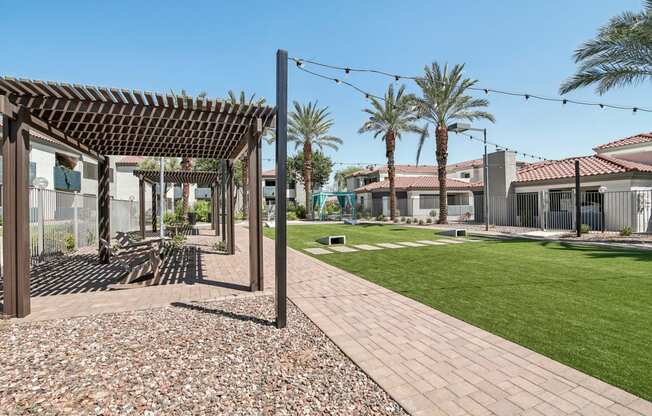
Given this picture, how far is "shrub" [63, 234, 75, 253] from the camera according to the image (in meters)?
11.1

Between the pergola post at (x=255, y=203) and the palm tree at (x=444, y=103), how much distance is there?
17693mm

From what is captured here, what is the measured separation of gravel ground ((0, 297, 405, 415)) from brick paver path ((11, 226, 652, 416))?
0.34 m

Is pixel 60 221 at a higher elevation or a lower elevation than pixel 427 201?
lower

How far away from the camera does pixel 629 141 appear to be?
23.5 meters

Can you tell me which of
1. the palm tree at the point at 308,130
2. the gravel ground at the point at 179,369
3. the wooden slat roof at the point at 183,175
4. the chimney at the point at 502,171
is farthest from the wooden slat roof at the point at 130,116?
the palm tree at the point at 308,130

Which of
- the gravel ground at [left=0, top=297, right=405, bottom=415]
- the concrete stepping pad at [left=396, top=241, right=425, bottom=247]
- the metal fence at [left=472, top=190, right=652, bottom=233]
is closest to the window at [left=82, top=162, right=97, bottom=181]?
the concrete stepping pad at [left=396, top=241, right=425, bottom=247]

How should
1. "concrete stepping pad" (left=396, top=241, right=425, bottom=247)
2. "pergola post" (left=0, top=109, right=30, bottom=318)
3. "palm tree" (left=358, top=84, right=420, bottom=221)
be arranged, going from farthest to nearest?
"palm tree" (left=358, top=84, right=420, bottom=221) → "concrete stepping pad" (left=396, top=241, right=425, bottom=247) → "pergola post" (left=0, top=109, right=30, bottom=318)

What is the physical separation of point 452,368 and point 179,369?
2.75 m

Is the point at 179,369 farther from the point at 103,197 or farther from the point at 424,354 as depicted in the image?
the point at 103,197

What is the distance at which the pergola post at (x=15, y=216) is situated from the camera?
15.4 ft

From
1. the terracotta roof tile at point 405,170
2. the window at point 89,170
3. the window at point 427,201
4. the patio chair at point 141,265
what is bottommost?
the patio chair at point 141,265

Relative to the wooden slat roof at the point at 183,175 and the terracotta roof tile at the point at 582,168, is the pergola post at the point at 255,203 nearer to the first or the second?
the wooden slat roof at the point at 183,175

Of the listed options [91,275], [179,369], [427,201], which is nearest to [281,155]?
[179,369]

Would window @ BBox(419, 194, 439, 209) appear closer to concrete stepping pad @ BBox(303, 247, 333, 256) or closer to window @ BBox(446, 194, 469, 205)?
window @ BBox(446, 194, 469, 205)
